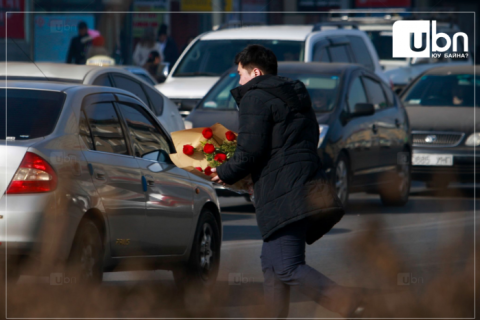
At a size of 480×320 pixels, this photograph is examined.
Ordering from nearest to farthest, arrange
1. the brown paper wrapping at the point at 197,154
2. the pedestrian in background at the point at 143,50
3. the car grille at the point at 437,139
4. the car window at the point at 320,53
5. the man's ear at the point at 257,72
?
1. the man's ear at the point at 257,72
2. the brown paper wrapping at the point at 197,154
3. the car grille at the point at 437,139
4. the car window at the point at 320,53
5. the pedestrian in background at the point at 143,50

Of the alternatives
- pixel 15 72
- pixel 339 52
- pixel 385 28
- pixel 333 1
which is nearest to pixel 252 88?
pixel 15 72

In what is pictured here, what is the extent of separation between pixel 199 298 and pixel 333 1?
29.4 metres

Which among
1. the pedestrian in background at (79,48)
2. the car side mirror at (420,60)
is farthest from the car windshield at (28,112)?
the car side mirror at (420,60)

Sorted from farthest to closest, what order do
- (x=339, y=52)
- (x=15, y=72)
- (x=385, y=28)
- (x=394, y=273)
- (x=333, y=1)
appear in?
(x=333, y=1), (x=385, y=28), (x=339, y=52), (x=15, y=72), (x=394, y=273)

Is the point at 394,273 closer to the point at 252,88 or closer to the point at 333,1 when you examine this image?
the point at 252,88

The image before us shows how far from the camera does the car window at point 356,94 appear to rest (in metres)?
12.5

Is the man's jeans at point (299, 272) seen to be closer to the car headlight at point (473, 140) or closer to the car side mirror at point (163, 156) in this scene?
the car side mirror at point (163, 156)

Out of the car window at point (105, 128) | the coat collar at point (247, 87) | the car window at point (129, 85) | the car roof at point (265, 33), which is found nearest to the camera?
the coat collar at point (247, 87)

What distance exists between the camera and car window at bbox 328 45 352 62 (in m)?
A: 16.5

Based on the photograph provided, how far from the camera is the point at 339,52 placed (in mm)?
16953

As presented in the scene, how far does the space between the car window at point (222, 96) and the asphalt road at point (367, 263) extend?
53.2 inches

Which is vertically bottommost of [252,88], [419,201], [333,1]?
[419,201]

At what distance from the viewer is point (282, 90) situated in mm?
5094

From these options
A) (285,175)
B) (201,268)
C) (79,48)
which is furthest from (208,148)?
(79,48)
